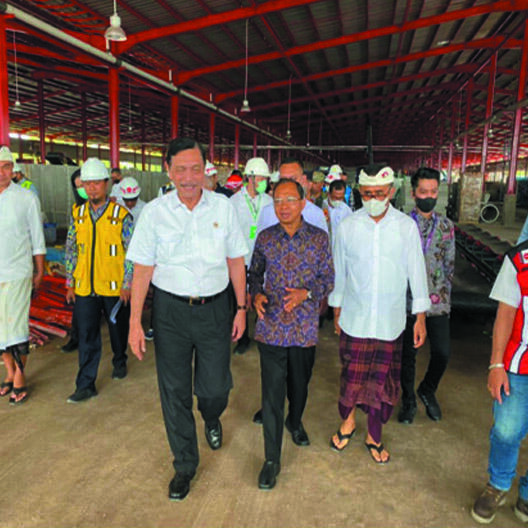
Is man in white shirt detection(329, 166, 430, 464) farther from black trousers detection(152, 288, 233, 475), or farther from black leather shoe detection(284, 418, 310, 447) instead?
black trousers detection(152, 288, 233, 475)

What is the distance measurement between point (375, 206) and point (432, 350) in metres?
1.23

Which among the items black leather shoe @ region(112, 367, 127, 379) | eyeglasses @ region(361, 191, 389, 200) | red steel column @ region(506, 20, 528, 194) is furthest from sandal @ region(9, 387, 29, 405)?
red steel column @ region(506, 20, 528, 194)

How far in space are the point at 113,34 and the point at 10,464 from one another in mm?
5020

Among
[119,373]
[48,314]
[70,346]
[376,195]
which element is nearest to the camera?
[376,195]

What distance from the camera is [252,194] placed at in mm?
4059

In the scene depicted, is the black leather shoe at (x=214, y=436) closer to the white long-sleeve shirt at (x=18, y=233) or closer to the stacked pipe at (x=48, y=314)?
the white long-sleeve shirt at (x=18, y=233)

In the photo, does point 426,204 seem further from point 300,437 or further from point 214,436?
point 214,436

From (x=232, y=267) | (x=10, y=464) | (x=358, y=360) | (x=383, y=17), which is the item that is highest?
(x=383, y=17)

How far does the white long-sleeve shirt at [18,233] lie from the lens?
3.00m

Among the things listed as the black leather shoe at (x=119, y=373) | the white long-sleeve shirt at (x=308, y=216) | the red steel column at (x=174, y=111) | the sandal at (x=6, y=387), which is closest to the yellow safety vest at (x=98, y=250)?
the black leather shoe at (x=119, y=373)

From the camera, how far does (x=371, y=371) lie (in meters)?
2.54

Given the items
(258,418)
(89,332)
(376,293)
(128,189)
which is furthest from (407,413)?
(128,189)

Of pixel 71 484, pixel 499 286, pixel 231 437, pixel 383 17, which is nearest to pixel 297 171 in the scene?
pixel 499 286

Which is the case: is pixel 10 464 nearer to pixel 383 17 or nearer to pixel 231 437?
pixel 231 437
